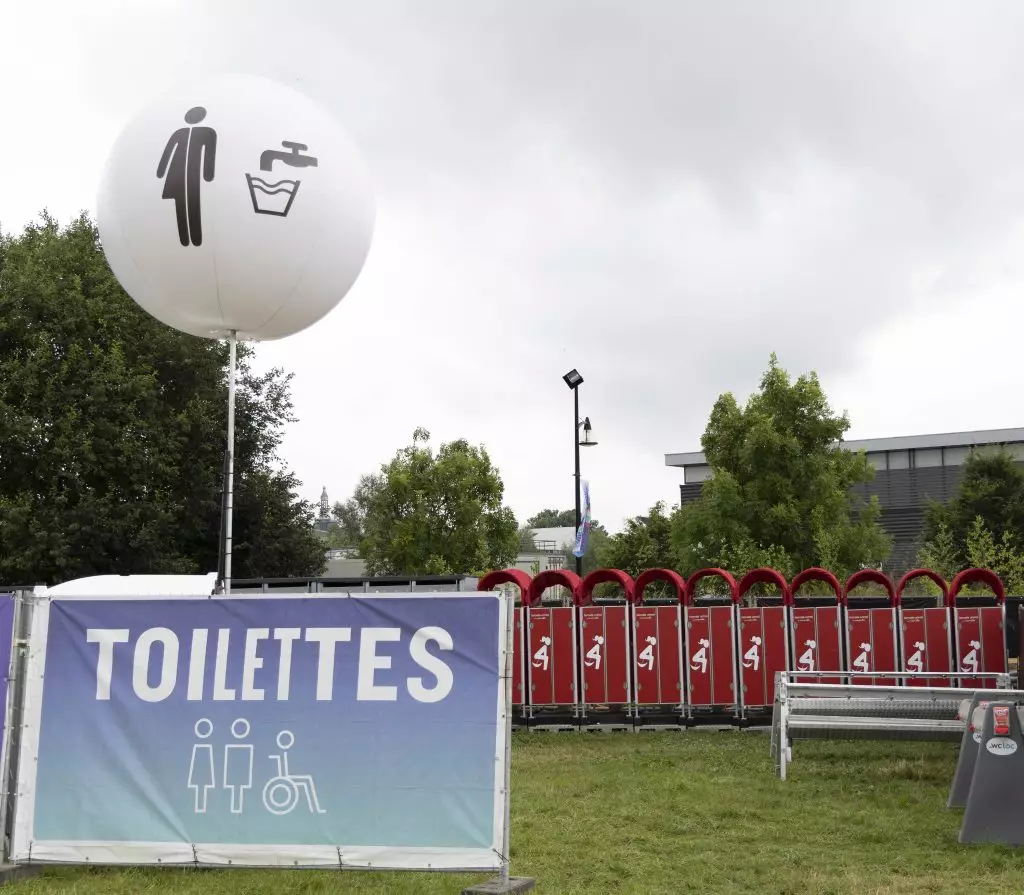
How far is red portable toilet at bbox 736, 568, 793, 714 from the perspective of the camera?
17172 mm

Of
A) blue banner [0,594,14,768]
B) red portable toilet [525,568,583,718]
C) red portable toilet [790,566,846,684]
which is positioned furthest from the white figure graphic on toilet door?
blue banner [0,594,14,768]

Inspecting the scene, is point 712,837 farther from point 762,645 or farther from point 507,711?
point 762,645

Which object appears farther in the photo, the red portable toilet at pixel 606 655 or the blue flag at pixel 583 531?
the blue flag at pixel 583 531

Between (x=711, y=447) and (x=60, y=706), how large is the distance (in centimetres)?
2658

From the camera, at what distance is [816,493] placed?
30.6 m

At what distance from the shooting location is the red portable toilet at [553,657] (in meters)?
17.4

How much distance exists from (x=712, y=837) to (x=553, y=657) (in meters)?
8.70

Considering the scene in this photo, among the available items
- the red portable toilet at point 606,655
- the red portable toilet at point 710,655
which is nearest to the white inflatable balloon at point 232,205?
the red portable toilet at point 606,655

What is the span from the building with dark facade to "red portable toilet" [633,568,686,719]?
38.2 meters

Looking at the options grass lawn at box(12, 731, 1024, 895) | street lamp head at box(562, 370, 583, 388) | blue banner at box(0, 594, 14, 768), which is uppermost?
street lamp head at box(562, 370, 583, 388)

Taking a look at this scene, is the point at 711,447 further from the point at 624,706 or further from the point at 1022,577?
the point at 624,706

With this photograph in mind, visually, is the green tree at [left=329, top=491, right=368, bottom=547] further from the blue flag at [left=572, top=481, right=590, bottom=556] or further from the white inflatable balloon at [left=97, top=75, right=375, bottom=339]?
the white inflatable balloon at [left=97, top=75, right=375, bottom=339]

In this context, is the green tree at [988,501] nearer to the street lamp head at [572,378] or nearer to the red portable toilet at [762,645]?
the street lamp head at [572,378]

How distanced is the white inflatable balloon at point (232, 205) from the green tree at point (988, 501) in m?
38.9
